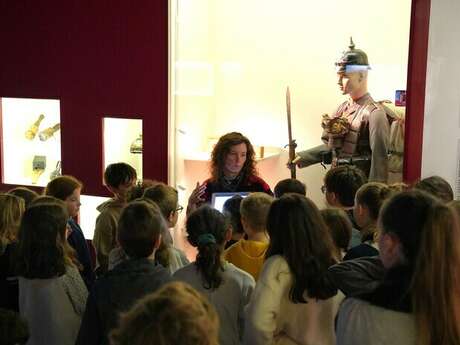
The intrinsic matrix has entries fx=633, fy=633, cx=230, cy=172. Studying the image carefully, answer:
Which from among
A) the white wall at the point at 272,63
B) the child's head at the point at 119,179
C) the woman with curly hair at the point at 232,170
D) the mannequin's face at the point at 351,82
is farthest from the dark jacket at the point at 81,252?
the mannequin's face at the point at 351,82

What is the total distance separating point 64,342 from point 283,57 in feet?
11.3

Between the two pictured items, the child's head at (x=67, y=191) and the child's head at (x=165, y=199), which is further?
the child's head at (x=67, y=191)

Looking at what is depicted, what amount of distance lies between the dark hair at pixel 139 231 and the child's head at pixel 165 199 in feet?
2.23

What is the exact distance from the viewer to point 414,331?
5.44ft

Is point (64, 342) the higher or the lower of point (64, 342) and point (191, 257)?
the higher

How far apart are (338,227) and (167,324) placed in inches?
62.8

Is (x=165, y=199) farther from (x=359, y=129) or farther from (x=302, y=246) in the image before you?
(x=359, y=129)

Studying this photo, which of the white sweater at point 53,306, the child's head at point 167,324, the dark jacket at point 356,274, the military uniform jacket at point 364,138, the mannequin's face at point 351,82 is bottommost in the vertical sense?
the white sweater at point 53,306

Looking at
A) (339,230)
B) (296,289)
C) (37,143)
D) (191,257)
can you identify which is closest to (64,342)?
(296,289)

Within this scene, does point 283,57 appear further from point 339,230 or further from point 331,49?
point 339,230

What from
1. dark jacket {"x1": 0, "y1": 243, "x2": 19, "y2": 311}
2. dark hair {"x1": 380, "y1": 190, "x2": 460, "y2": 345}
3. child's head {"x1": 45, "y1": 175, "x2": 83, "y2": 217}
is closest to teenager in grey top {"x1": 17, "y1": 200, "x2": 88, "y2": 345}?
dark jacket {"x1": 0, "y1": 243, "x2": 19, "y2": 311}

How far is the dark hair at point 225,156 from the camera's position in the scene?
3896 millimetres

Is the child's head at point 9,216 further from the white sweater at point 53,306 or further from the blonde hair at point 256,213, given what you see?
the blonde hair at point 256,213

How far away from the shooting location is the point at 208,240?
2.30 metres
